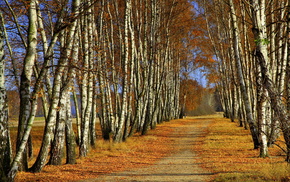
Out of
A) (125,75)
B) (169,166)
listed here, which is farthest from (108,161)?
(125,75)

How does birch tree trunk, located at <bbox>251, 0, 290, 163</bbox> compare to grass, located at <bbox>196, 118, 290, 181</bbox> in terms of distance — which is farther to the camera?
grass, located at <bbox>196, 118, 290, 181</bbox>

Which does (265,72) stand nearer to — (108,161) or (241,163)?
(241,163)

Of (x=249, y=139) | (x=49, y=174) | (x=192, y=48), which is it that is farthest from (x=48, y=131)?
(x=192, y=48)

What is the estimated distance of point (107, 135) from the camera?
18.3 m

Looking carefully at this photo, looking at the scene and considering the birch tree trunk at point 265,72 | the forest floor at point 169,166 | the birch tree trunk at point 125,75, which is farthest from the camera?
the birch tree trunk at point 125,75

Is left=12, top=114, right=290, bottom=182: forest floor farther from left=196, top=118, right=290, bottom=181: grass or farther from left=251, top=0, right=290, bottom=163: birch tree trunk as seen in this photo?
left=251, top=0, right=290, bottom=163: birch tree trunk

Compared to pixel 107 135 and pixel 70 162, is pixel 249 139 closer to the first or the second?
pixel 107 135

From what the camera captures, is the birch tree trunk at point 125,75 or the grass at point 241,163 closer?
the grass at point 241,163

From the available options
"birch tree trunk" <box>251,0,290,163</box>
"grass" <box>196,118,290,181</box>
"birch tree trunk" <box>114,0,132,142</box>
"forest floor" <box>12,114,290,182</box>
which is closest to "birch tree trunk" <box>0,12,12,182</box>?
"forest floor" <box>12,114,290,182</box>

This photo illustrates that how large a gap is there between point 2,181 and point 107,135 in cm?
1223

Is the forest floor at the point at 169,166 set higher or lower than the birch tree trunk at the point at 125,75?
lower

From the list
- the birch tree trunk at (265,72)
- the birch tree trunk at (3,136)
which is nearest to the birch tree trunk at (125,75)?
the birch tree trunk at (265,72)

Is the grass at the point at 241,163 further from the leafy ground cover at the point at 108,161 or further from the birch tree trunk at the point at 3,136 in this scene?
the birch tree trunk at the point at 3,136

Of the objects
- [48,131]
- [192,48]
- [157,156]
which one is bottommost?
[157,156]
